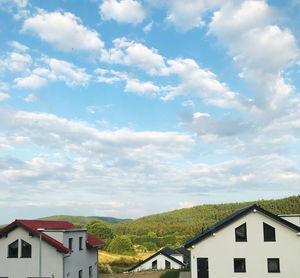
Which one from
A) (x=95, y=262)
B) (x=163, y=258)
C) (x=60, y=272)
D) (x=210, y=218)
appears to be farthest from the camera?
(x=210, y=218)

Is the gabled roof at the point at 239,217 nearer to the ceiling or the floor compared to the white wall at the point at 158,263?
nearer to the ceiling

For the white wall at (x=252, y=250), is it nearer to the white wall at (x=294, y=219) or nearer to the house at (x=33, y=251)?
the white wall at (x=294, y=219)

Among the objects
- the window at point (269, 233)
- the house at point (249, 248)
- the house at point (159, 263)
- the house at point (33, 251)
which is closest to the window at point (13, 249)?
the house at point (33, 251)

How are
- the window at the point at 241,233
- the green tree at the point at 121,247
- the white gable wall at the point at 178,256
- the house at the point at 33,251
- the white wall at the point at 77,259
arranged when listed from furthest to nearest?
the green tree at the point at 121,247 < the white gable wall at the point at 178,256 < the white wall at the point at 77,259 < the house at the point at 33,251 < the window at the point at 241,233

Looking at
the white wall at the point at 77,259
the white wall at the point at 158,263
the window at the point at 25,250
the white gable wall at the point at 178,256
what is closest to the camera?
the window at the point at 25,250

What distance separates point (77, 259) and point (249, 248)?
1613 cm

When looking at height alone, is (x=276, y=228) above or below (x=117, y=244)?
above

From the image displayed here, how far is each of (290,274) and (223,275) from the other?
17.2 feet

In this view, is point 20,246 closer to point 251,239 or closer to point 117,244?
point 251,239

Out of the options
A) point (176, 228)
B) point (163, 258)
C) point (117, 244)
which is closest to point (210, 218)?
point (176, 228)

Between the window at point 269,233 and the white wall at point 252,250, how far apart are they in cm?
29

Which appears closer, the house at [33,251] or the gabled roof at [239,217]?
the gabled roof at [239,217]

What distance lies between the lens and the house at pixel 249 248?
92.3ft

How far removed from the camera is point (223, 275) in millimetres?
28547
